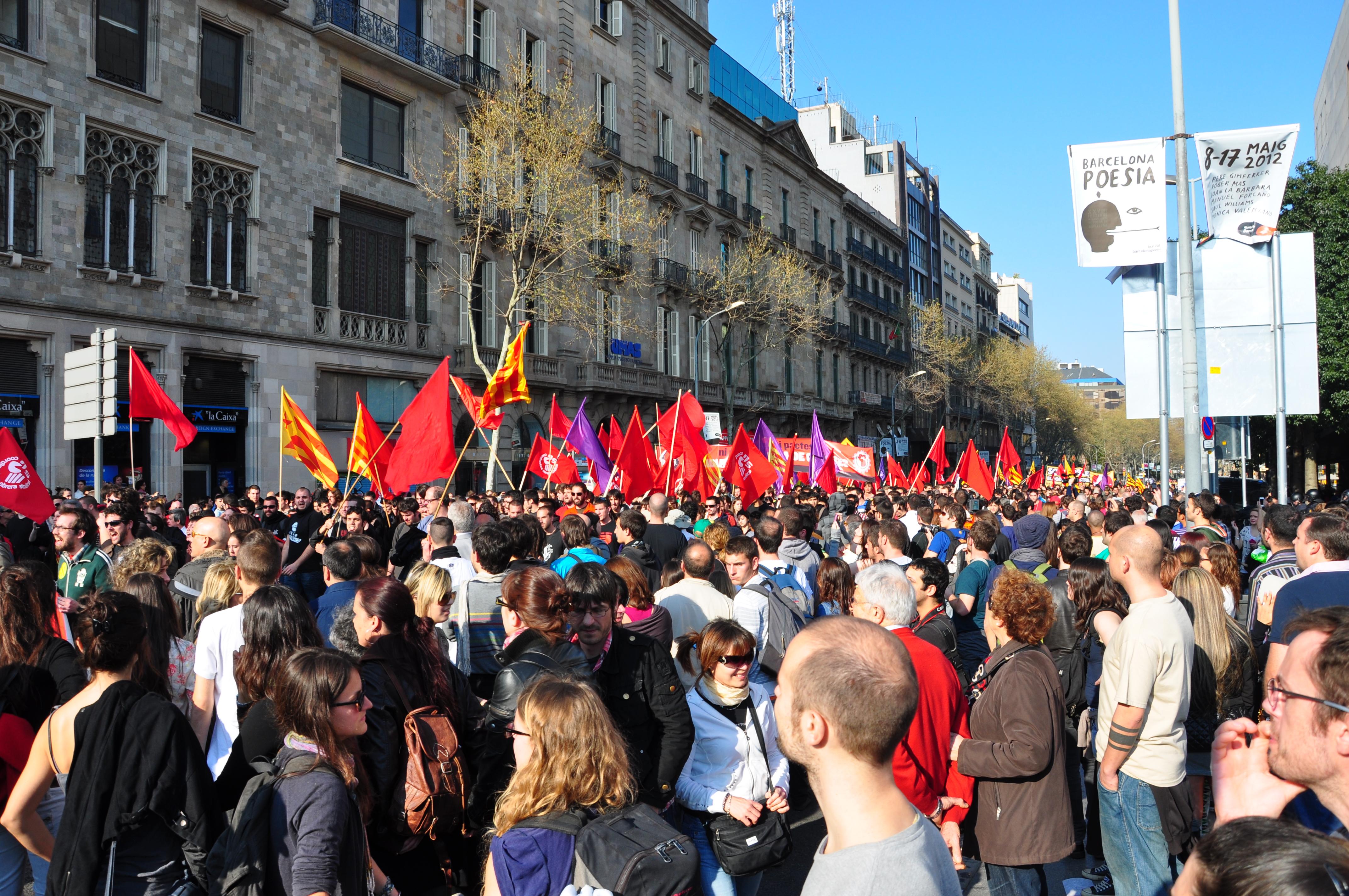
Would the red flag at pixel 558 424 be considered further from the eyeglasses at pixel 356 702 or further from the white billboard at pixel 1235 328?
the eyeglasses at pixel 356 702

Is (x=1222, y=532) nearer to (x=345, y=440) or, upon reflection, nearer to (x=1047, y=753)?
(x=1047, y=753)

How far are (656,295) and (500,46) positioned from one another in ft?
34.4

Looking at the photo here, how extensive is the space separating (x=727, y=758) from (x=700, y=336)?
117ft

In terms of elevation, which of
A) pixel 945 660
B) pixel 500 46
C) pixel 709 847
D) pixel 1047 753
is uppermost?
pixel 500 46

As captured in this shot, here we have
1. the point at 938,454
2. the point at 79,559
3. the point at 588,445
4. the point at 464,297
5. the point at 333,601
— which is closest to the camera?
the point at 333,601

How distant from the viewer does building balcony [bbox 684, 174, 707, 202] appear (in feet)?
123

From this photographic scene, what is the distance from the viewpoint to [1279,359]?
14312mm

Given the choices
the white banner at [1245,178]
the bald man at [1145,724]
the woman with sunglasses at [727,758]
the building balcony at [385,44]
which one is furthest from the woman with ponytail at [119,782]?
the building balcony at [385,44]

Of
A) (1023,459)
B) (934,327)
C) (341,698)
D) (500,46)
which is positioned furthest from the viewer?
(1023,459)

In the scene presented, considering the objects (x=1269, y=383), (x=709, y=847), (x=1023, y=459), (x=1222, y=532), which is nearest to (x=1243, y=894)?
(x=709, y=847)

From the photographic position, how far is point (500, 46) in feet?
91.9

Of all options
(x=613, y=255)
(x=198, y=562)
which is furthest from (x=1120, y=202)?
(x=613, y=255)

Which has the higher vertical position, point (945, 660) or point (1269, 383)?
point (1269, 383)

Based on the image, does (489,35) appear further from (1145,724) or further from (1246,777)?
(1246,777)
